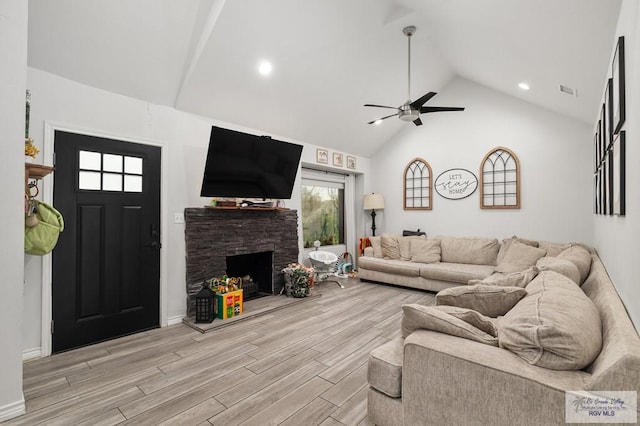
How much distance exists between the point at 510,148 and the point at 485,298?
3.96m

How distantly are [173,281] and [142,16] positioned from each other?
262cm

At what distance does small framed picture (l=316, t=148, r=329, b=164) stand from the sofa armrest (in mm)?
4163

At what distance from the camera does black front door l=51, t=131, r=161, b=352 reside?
8.81 feet

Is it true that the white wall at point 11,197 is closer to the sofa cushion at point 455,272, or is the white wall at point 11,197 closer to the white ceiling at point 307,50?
the white ceiling at point 307,50

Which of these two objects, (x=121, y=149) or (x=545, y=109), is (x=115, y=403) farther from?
(x=545, y=109)

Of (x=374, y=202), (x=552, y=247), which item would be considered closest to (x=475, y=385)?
(x=552, y=247)

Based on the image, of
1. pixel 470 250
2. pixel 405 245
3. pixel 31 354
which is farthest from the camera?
pixel 405 245

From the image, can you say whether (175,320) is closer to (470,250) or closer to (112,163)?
(112,163)

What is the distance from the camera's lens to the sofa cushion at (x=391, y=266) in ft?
15.5

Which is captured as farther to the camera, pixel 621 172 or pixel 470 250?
pixel 470 250

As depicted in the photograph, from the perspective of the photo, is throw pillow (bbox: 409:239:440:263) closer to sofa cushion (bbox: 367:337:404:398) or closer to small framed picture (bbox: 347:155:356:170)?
small framed picture (bbox: 347:155:356:170)

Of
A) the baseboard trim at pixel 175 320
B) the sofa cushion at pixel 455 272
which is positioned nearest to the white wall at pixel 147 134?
the baseboard trim at pixel 175 320

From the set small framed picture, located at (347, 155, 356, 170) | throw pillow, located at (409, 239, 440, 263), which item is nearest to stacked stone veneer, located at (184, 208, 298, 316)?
small framed picture, located at (347, 155, 356, 170)

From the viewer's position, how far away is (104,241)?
9.55ft
